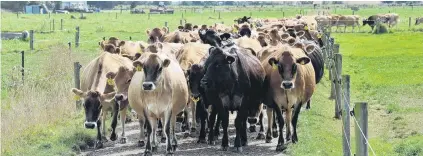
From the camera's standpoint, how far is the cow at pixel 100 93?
444 inches

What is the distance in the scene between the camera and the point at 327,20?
55312 millimetres

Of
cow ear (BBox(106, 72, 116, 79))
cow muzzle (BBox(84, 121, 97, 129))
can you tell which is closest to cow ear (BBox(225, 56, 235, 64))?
cow ear (BBox(106, 72, 116, 79))

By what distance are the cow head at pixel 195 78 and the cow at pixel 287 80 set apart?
123 centimetres

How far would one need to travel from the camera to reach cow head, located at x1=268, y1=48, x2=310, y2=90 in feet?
→ 36.7

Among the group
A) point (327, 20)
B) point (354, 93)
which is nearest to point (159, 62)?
point (354, 93)

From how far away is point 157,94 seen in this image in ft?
36.0

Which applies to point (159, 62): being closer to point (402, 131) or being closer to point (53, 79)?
point (402, 131)

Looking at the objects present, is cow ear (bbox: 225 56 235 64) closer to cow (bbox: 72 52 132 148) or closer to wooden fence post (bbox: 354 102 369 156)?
cow (bbox: 72 52 132 148)

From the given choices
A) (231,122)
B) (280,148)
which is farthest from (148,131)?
(231,122)

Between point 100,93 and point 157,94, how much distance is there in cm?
115

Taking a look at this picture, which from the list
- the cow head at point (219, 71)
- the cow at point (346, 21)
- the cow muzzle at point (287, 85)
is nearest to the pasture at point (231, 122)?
the cow muzzle at point (287, 85)

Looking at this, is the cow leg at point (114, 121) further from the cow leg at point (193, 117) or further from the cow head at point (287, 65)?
the cow head at point (287, 65)

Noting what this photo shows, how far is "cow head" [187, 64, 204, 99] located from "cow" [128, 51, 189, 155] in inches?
14.3

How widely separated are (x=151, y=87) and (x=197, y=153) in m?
1.97
